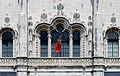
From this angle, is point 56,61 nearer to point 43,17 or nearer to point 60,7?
point 43,17

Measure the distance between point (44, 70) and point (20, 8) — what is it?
519 cm

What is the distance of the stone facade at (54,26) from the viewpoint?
235ft

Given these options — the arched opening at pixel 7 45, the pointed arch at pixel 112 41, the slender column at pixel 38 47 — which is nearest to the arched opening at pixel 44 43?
the slender column at pixel 38 47

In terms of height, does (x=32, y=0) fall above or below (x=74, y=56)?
above

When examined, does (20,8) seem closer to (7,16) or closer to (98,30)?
(7,16)

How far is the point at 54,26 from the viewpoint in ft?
238

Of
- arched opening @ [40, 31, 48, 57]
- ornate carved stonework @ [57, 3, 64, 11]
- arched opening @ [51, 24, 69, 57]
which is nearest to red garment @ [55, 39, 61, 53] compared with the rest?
arched opening @ [51, 24, 69, 57]

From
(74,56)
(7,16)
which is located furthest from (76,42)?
(7,16)

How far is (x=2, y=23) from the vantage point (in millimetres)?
72562

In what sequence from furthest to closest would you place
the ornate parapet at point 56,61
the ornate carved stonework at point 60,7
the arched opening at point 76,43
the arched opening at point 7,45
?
the ornate carved stonework at point 60,7, the arched opening at point 7,45, the arched opening at point 76,43, the ornate parapet at point 56,61

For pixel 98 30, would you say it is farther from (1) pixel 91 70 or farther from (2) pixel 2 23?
(2) pixel 2 23

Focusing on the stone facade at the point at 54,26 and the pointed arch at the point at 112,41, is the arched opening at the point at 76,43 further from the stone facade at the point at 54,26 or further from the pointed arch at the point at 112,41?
the pointed arch at the point at 112,41

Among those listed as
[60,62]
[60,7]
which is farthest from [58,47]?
[60,7]

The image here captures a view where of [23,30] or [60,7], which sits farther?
[60,7]
